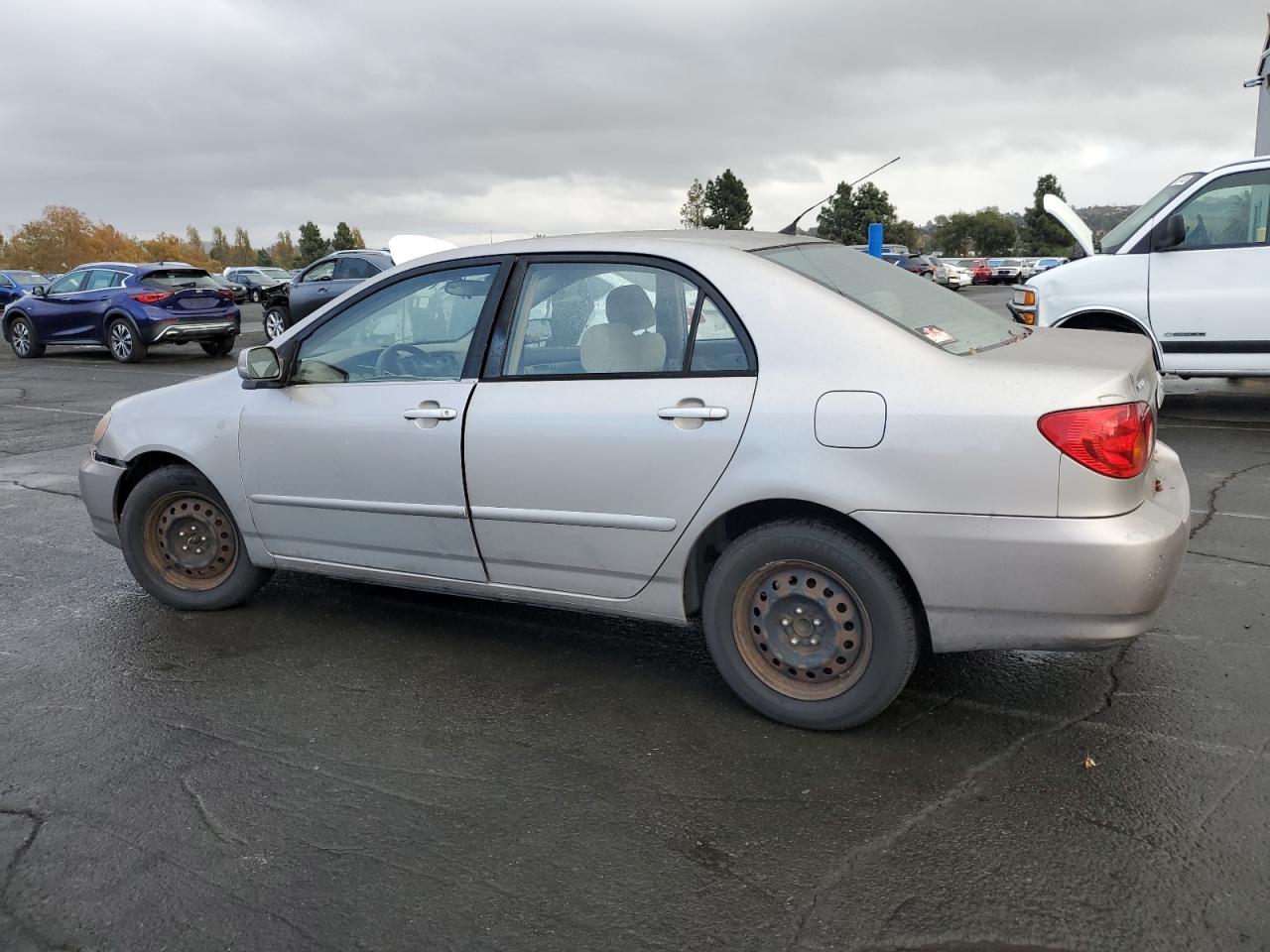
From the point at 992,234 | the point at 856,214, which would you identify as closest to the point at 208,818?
the point at 856,214

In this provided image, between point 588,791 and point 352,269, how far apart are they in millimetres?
16596

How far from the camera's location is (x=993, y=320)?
13.4ft

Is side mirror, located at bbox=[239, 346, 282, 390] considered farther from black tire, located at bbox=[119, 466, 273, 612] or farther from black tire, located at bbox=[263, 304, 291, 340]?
black tire, located at bbox=[263, 304, 291, 340]

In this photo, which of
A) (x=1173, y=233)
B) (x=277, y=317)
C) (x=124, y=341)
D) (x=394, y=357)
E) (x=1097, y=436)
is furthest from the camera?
(x=277, y=317)

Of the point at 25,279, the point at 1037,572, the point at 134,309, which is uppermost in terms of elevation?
the point at 25,279

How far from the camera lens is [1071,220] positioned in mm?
8586

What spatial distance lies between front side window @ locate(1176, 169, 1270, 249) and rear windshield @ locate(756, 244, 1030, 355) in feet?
17.0

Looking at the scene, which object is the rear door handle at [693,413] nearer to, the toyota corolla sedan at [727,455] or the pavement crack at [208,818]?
the toyota corolla sedan at [727,455]

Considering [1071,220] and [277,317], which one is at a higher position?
[1071,220]

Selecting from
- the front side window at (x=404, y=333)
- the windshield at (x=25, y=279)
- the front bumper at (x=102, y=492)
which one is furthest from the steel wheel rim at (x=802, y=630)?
the windshield at (x=25, y=279)

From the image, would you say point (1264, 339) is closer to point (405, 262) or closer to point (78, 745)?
point (405, 262)

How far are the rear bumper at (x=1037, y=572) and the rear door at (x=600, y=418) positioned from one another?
0.64 m

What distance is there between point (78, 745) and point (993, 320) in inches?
144

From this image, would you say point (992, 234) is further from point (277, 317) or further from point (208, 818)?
point (208, 818)
